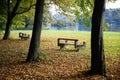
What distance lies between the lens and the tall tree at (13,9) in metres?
30.1

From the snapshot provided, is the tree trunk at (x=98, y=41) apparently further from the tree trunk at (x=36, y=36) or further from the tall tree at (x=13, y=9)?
the tall tree at (x=13, y=9)

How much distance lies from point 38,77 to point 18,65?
110 inches

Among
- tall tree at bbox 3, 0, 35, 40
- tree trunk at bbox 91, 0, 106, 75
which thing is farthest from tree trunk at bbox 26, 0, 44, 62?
tall tree at bbox 3, 0, 35, 40

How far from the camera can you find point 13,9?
100 feet

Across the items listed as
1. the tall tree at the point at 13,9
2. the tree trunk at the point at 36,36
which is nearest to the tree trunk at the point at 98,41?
the tree trunk at the point at 36,36

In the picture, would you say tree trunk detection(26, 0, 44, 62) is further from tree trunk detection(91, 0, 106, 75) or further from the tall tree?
the tall tree

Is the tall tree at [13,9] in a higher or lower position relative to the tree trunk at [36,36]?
higher

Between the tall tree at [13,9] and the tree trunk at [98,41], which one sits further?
the tall tree at [13,9]

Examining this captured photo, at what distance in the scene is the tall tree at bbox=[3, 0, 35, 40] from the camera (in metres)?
30.1

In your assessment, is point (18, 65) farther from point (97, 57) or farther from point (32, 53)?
point (97, 57)

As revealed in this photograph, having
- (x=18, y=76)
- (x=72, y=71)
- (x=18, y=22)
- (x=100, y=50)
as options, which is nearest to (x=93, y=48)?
(x=100, y=50)

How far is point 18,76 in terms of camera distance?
10242 mm

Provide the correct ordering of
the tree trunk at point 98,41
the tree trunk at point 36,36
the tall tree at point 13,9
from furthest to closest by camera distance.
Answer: the tall tree at point 13,9 < the tree trunk at point 36,36 < the tree trunk at point 98,41

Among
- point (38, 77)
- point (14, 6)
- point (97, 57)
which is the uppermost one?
point (14, 6)
